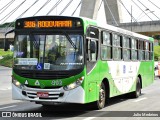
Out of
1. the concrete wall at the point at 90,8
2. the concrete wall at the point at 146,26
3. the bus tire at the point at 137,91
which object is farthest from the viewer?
the concrete wall at the point at 146,26

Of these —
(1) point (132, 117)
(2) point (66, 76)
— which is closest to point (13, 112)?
(2) point (66, 76)

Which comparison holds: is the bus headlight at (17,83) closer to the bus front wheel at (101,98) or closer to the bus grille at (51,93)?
the bus grille at (51,93)

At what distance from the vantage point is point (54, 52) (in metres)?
10.7

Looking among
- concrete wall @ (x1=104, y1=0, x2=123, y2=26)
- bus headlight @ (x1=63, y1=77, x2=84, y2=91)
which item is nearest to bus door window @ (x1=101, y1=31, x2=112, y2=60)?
bus headlight @ (x1=63, y1=77, x2=84, y2=91)

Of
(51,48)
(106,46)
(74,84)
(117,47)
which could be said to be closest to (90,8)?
(117,47)

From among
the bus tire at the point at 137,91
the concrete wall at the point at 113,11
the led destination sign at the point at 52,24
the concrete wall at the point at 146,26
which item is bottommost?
the bus tire at the point at 137,91

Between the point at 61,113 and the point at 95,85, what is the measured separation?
1.29 metres

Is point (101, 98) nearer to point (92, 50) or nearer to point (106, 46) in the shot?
point (106, 46)

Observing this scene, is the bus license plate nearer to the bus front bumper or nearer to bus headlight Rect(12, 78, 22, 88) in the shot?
the bus front bumper

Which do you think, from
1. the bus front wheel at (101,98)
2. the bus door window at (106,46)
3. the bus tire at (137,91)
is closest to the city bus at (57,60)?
the bus front wheel at (101,98)

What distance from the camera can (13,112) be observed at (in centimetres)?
1135

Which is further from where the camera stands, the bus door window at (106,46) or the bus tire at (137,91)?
the bus tire at (137,91)

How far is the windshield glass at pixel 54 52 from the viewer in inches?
420

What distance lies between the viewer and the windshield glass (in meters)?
10.7
